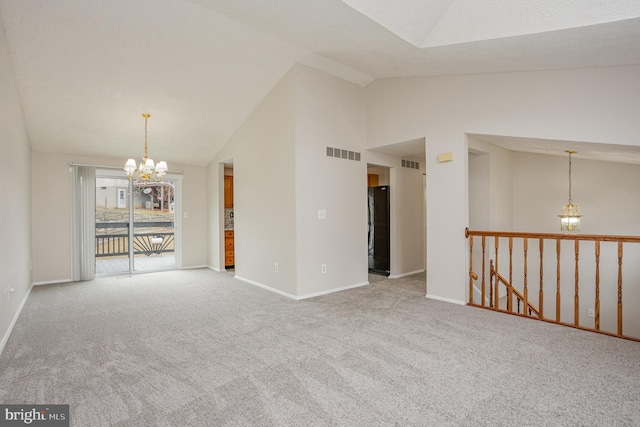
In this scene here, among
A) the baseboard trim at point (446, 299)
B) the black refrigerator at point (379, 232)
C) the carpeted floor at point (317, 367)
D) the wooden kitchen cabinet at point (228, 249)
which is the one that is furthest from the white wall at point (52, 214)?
the baseboard trim at point (446, 299)

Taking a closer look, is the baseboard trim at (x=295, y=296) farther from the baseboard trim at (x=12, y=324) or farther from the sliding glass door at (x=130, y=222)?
the baseboard trim at (x=12, y=324)

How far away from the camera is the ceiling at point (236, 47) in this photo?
270cm

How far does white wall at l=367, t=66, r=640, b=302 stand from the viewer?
308 centimetres

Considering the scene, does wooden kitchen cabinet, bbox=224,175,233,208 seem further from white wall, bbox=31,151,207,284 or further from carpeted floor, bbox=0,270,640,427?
carpeted floor, bbox=0,270,640,427

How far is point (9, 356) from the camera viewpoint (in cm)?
272

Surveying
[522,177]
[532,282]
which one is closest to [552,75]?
[522,177]

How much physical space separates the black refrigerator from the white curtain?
5.37 metres

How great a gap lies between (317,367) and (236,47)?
3.82 meters

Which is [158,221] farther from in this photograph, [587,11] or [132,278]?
[587,11]

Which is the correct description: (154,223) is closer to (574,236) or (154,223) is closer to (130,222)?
(130,222)

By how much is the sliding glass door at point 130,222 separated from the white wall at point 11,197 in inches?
71.8

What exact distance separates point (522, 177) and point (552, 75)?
2.94 meters

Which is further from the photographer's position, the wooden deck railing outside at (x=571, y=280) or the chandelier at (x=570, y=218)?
the chandelier at (x=570, y=218)

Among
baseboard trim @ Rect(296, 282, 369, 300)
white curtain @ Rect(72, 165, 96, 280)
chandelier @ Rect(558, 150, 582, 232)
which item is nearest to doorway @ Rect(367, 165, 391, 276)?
baseboard trim @ Rect(296, 282, 369, 300)
